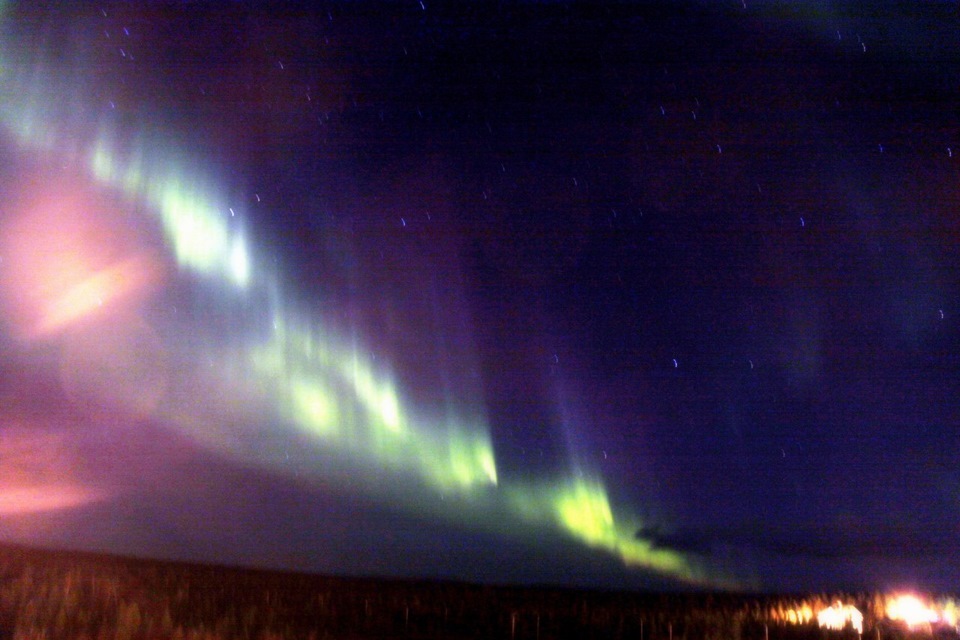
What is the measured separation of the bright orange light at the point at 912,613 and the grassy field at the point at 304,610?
2.24 feet

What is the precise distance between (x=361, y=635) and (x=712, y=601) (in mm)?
35122

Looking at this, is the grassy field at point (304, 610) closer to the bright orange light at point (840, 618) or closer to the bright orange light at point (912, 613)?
the bright orange light at point (840, 618)

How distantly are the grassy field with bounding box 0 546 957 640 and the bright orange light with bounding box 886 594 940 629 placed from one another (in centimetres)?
68

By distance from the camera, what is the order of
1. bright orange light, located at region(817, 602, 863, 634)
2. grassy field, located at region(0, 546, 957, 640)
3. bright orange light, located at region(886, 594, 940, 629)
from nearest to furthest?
grassy field, located at region(0, 546, 957, 640)
bright orange light, located at region(886, 594, 940, 629)
bright orange light, located at region(817, 602, 863, 634)

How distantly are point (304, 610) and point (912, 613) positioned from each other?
19.4 metres

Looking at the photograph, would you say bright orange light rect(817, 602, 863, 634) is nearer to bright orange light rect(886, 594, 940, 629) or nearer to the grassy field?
the grassy field

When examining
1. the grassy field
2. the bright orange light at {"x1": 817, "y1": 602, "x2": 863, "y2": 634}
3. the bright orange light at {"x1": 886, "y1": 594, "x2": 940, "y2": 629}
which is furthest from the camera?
the bright orange light at {"x1": 817, "y1": 602, "x2": 863, "y2": 634}

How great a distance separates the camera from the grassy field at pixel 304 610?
774 inches

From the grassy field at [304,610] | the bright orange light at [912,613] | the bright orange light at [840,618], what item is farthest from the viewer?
the bright orange light at [840,618]

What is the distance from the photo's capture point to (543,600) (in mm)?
46812

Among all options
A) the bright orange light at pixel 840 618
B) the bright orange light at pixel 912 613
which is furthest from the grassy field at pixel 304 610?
the bright orange light at pixel 912 613

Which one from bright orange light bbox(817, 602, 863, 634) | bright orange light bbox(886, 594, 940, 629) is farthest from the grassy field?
bright orange light bbox(886, 594, 940, 629)

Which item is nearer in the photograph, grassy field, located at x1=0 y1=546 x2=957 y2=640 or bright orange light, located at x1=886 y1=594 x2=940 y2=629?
grassy field, located at x1=0 y1=546 x2=957 y2=640

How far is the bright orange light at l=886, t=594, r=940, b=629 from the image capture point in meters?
32.3
